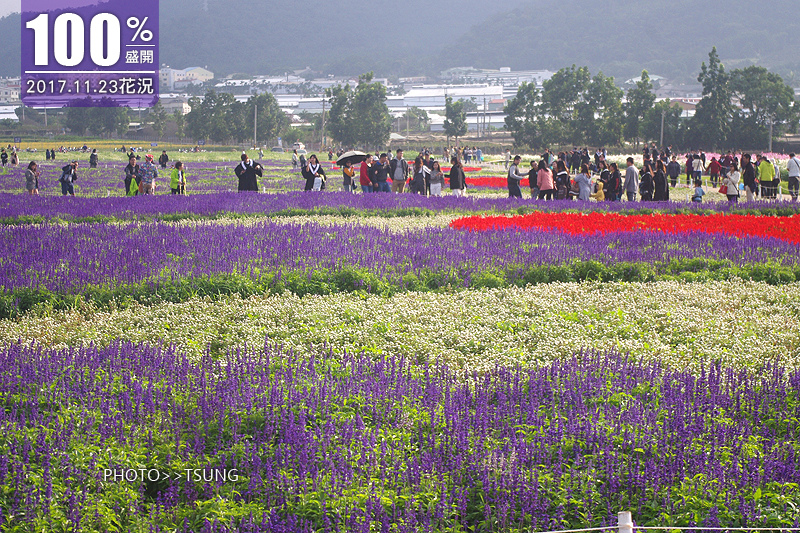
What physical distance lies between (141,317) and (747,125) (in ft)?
260

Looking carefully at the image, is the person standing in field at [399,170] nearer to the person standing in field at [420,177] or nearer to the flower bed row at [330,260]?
the person standing in field at [420,177]

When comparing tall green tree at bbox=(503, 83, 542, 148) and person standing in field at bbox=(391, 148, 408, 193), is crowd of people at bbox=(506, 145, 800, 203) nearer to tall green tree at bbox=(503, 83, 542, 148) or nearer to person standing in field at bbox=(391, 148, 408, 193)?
person standing in field at bbox=(391, 148, 408, 193)

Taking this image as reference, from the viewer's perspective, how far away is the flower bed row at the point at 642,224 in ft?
49.9

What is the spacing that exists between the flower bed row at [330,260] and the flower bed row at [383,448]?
410 cm

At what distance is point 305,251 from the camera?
12.6 meters

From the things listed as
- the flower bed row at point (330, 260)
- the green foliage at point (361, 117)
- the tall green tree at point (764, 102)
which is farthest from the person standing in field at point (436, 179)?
the green foliage at point (361, 117)

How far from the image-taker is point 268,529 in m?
3.78

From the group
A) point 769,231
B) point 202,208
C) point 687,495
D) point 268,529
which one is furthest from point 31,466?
point 202,208

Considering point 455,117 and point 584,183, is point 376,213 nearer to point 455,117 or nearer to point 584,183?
point 584,183

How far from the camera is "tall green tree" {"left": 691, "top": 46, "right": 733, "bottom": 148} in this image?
76812mm

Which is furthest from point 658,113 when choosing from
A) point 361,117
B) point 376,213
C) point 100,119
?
point 100,119

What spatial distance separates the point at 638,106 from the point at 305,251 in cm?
8297

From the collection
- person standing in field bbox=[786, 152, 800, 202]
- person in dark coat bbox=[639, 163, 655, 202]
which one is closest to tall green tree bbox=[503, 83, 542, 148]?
person standing in field bbox=[786, 152, 800, 202]

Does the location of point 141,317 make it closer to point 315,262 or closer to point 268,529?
point 315,262
